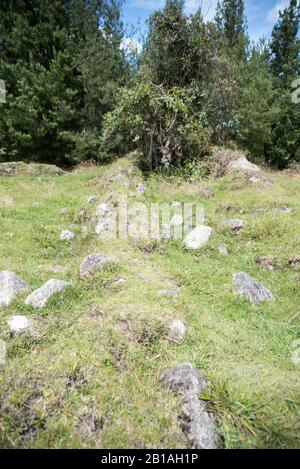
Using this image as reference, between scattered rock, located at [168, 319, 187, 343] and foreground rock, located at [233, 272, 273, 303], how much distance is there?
0.95 meters

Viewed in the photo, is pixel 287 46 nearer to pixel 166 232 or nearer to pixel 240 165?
pixel 240 165

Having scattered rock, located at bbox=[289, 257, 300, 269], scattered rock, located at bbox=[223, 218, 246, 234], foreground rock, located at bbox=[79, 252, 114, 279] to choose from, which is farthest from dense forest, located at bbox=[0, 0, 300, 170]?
foreground rock, located at bbox=[79, 252, 114, 279]

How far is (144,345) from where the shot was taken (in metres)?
2.54

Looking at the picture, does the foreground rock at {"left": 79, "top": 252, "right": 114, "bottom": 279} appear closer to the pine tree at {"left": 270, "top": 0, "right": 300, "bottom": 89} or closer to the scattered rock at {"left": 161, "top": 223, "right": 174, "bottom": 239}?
the scattered rock at {"left": 161, "top": 223, "right": 174, "bottom": 239}

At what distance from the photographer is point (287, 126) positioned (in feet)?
45.8

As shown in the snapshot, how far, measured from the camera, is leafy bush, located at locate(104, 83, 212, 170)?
8.45 metres

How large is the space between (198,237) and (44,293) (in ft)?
8.26

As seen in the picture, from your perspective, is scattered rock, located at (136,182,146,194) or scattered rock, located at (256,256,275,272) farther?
scattered rock, located at (136,182,146,194)

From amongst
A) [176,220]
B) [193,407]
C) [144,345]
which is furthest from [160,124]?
[193,407]

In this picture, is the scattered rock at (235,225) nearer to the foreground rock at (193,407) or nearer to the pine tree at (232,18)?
the foreground rock at (193,407)

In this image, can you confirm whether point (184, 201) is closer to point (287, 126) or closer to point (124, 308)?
point (124, 308)

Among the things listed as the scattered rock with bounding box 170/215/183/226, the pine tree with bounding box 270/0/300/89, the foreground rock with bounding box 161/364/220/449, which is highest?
the pine tree with bounding box 270/0/300/89

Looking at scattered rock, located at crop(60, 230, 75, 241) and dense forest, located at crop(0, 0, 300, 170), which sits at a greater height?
dense forest, located at crop(0, 0, 300, 170)
